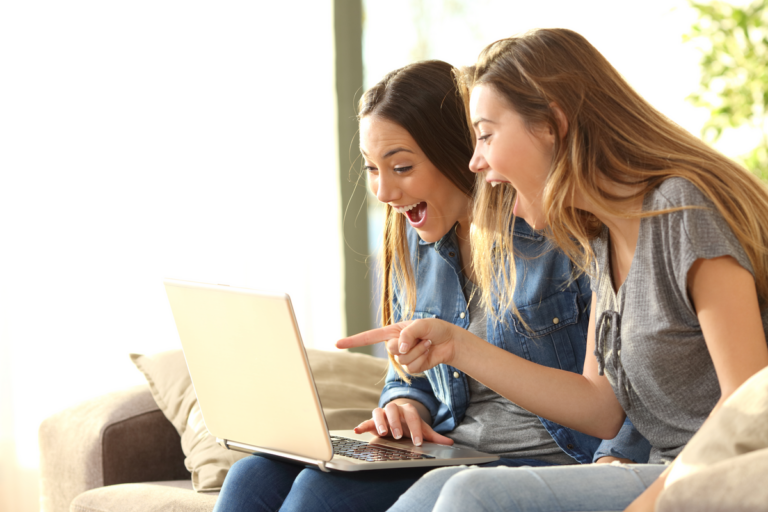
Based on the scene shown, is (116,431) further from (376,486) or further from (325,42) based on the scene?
(325,42)

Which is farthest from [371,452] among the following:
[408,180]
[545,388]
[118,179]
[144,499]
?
[118,179]

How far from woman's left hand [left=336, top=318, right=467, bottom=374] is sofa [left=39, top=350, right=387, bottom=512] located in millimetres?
492

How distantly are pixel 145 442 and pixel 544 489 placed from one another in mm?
1144

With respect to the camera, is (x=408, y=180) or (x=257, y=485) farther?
(x=408, y=180)

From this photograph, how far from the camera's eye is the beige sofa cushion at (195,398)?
1.57 m

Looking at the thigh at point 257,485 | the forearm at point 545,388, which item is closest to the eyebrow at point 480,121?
the forearm at point 545,388

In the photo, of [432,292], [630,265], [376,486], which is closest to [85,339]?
[432,292]

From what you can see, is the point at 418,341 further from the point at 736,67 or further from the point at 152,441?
the point at 736,67

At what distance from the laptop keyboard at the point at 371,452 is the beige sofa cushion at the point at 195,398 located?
1.20 ft

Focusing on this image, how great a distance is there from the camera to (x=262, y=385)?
1.11m

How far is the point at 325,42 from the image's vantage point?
273cm

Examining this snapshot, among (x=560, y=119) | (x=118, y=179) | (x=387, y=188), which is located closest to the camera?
(x=560, y=119)

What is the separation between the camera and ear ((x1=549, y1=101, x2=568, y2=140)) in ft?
3.54

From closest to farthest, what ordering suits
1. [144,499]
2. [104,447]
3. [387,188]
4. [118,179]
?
[387,188] < [144,499] < [104,447] < [118,179]
